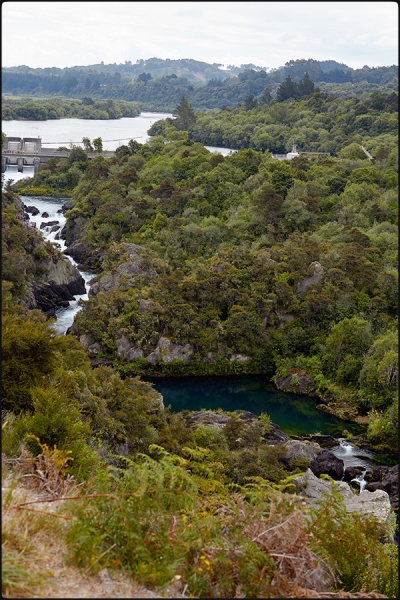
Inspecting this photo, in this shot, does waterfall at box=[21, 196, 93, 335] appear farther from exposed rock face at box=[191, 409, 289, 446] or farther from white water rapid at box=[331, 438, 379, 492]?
white water rapid at box=[331, 438, 379, 492]

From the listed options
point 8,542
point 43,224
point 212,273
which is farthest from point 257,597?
point 43,224

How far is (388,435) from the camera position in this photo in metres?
17.3

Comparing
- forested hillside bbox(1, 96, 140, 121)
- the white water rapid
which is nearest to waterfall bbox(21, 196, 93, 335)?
the white water rapid

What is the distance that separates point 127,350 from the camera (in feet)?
74.0

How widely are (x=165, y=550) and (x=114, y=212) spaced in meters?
31.4

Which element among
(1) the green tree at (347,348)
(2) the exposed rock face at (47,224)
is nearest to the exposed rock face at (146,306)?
(1) the green tree at (347,348)

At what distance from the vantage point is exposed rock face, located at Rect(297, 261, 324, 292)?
950 inches

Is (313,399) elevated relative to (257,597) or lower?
lower

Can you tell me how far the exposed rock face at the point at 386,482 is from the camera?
14398 millimetres

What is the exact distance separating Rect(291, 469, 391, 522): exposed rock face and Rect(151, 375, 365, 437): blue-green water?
483cm

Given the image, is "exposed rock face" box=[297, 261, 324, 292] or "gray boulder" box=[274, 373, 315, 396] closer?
"gray boulder" box=[274, 373, 315, 396]

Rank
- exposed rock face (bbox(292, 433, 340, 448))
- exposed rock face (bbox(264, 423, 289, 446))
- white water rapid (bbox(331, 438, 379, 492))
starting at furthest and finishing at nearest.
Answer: exposed rock face (bbox(292, 433, 340, 448))
exposed rock face (bbox(264, 423, 289, 446))
white water rapid (bbox(331, 438, 379, 492))

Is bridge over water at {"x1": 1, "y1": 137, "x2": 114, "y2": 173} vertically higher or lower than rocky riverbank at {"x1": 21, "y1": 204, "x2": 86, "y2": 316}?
higher

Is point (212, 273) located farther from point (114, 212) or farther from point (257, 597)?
point (257, 597)
